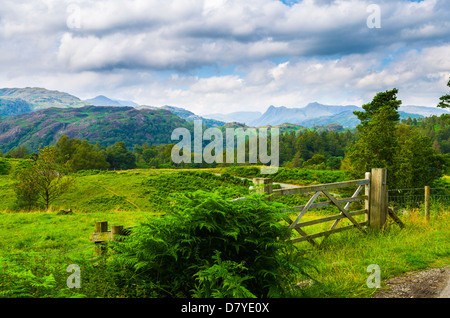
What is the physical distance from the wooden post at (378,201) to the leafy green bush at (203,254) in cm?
572

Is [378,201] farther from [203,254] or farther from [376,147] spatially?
[376,147]

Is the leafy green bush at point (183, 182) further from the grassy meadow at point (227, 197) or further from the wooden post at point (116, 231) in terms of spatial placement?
the wooden post at point (116, 231)

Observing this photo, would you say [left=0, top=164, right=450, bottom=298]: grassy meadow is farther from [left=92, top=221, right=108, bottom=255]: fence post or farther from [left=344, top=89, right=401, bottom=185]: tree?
[left=344, top=89, right=401, bottom=185]: tree

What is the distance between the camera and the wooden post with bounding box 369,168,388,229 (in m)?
9.06

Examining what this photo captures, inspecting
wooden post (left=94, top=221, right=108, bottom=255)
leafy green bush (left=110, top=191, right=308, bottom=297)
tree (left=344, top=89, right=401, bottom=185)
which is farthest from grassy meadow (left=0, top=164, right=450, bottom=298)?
tree (left=344, top=89, right=401, bottom=185)

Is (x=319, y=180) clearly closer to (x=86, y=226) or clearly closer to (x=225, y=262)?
(x=86, y=226)

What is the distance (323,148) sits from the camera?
163250mm

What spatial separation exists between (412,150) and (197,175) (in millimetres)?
38090

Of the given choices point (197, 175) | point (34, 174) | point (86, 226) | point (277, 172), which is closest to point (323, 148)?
point (277, 172)

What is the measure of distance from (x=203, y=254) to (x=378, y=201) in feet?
22.4

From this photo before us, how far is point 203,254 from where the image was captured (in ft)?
13.6
